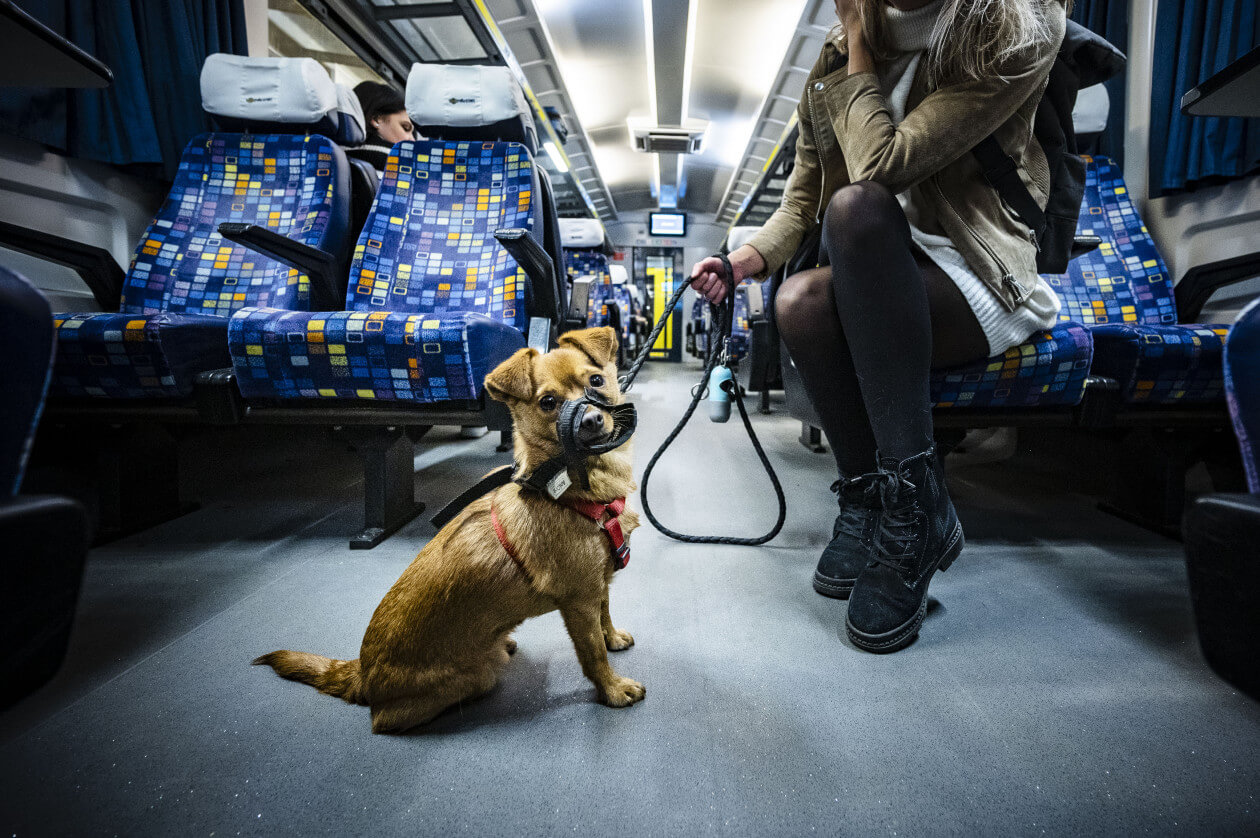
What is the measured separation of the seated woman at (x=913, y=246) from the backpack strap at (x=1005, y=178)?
2 cm

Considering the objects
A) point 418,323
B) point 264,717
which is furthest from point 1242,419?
point 418,323

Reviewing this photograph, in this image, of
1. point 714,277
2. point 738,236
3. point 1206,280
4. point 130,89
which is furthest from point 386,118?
point 1206,280

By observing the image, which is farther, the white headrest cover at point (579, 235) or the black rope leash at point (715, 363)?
the white headrest cover at point (579, 235)

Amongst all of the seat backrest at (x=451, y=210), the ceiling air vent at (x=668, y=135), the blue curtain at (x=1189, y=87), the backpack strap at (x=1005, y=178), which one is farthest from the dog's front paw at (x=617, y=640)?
the ceiling air vent at (x=668, y=135)

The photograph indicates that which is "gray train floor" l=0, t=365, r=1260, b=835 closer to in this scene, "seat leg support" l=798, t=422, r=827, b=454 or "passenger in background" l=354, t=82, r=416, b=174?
"seat leg support" l=798, t=422, r=827, b=454

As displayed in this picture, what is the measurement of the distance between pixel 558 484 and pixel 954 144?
871mm

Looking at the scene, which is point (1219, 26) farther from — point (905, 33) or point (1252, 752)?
point (1252, 752)

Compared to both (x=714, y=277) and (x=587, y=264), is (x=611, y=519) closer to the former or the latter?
(x=714, y=277)

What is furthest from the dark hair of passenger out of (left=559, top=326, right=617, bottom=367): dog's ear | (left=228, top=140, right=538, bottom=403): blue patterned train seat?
(left=559, top=326, right=617, bottom=367): dog's ear

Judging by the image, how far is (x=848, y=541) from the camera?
1.16 m

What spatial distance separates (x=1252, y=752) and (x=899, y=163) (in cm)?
92

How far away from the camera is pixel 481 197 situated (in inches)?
79.0

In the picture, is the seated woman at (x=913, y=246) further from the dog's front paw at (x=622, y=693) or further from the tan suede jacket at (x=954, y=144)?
the dog's front paw at (x=622, y=693)

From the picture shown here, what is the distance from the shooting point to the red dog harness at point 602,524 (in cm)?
69
